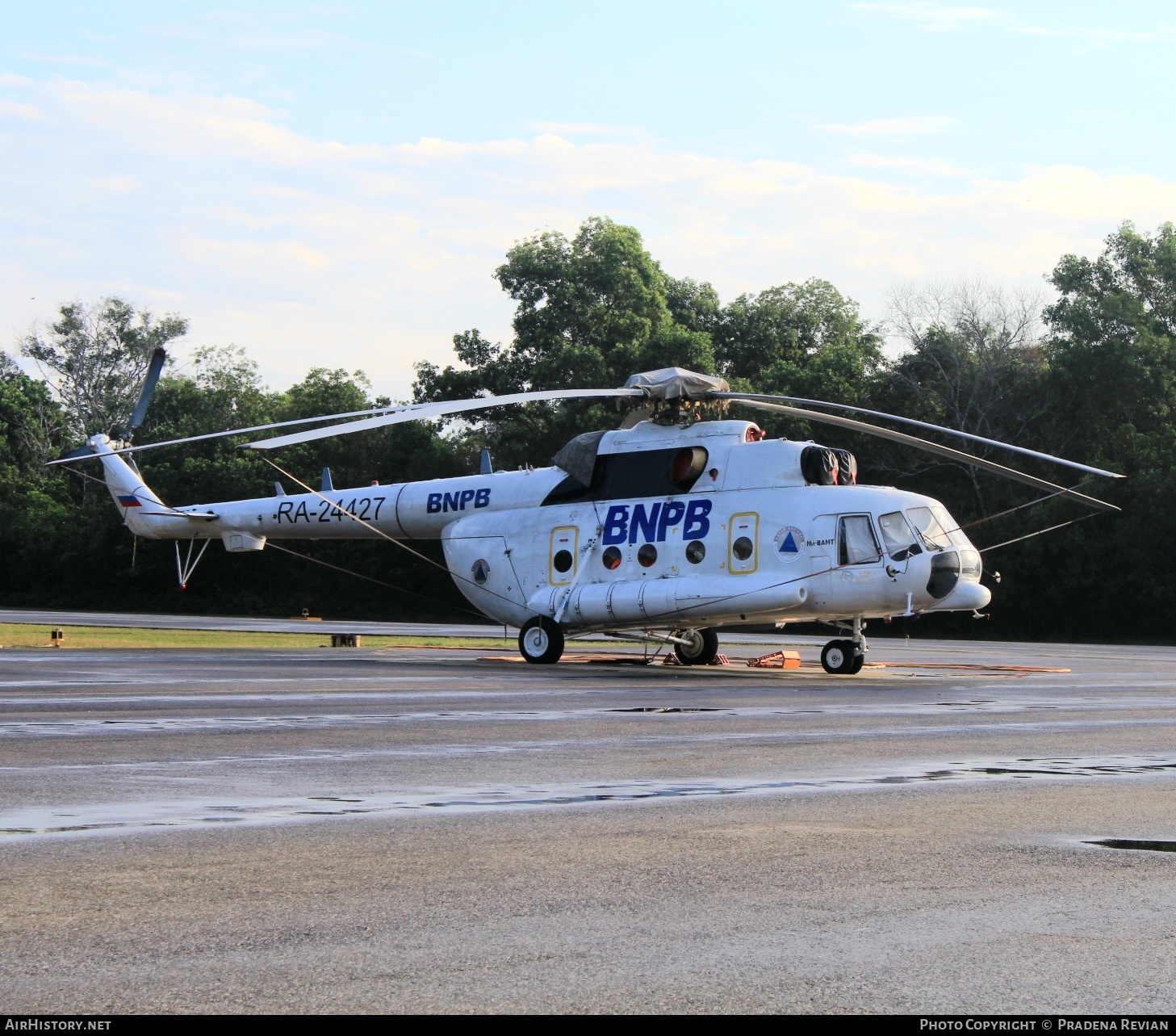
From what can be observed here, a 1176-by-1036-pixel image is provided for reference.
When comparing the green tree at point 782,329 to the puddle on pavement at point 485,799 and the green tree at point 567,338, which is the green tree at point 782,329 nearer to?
the green tree at point 567,338

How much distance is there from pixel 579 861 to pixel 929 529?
18302 millimetres

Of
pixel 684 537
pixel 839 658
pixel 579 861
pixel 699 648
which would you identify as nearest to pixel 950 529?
pixel 839 658

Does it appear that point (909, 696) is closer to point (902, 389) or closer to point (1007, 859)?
point (1007, 859)

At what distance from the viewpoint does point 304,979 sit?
510 centimetres

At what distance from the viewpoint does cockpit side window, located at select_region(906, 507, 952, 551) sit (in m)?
24.7

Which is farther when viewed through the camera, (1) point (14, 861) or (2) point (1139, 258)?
(2) point (1139, 258)

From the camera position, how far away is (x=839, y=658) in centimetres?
2603

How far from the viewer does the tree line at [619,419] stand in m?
54.9

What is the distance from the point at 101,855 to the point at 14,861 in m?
0.41

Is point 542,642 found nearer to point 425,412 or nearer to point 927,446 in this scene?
point 425,412

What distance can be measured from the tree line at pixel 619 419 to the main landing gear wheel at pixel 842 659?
2817cm

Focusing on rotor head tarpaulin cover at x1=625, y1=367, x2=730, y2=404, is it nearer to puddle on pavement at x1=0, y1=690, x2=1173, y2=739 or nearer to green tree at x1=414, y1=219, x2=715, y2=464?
puddle on pavement at x1=0, y1=690, x2=1173, y2=739

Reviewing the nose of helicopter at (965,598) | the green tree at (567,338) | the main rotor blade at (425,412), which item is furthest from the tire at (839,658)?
the green tree at (567,338)

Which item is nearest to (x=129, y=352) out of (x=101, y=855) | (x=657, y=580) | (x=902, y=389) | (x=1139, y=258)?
(x=902, y=389)
